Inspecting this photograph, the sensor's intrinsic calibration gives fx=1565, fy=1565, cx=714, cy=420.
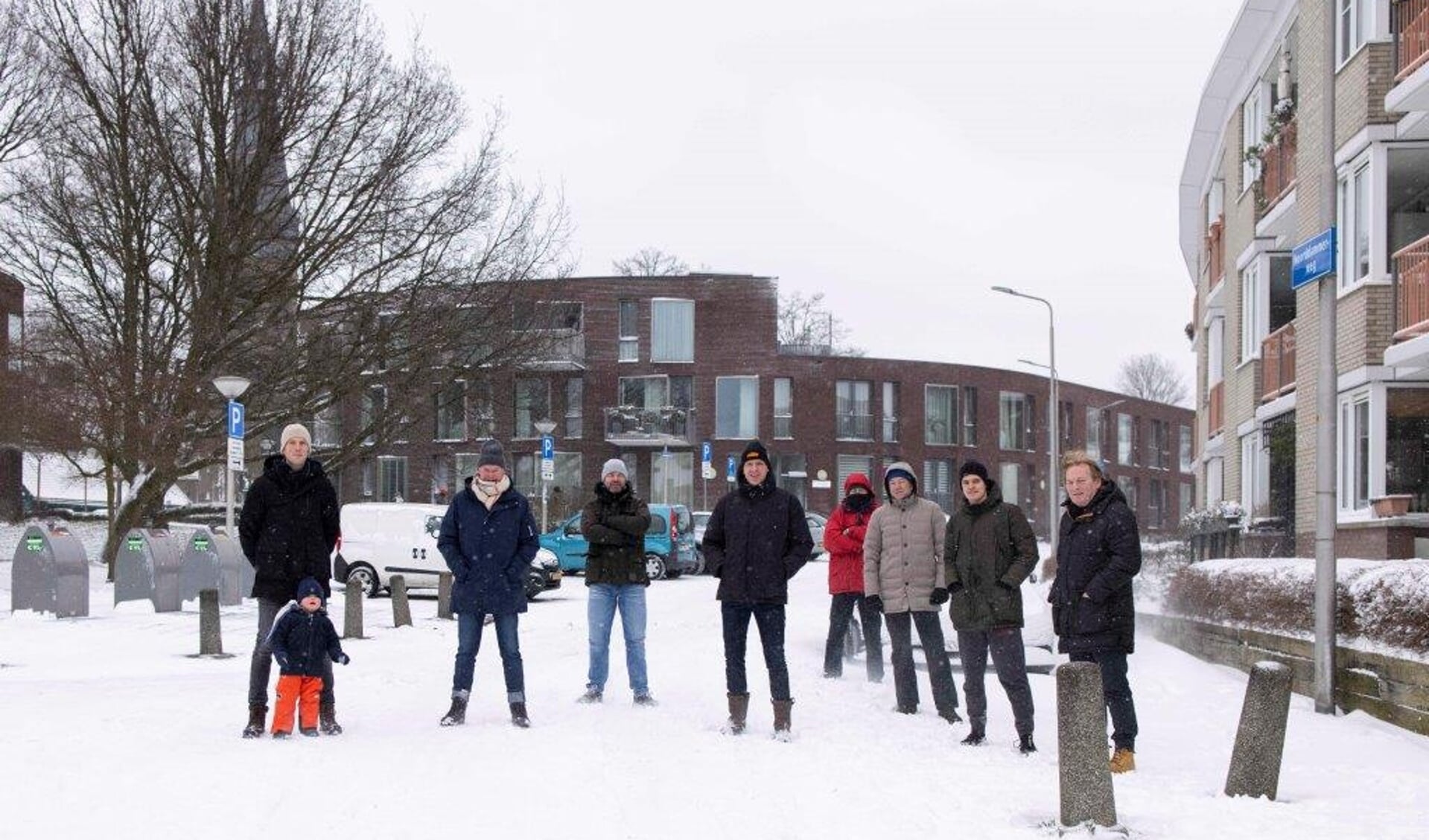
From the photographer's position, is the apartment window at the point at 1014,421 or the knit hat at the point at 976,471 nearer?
the knit hat at the point at 976,471

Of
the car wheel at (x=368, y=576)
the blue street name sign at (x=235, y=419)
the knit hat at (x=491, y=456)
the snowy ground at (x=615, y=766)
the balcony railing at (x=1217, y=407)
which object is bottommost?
the car wheel at (x=368, y=576)

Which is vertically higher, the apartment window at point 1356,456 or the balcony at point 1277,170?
the balcony at point 1277,170

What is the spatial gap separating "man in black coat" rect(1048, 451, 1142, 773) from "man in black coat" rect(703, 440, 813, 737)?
1741 mm

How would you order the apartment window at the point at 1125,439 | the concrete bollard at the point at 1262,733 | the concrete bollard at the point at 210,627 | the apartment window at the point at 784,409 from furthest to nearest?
the apartment window at the point at 1125,439
the apartment window at the point at 784,409
the concrete bollard at the point at 210,627
the concrete bollard at the point at 1262,733

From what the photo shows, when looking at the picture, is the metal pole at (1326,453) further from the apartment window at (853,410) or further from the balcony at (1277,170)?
the apartment window at (853,410)

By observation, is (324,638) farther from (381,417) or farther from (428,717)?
(381,417)

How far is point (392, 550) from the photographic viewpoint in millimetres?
26047

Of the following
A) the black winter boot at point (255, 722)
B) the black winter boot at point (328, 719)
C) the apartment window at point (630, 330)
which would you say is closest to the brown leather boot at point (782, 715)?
the black winter boot at point (328, 719)

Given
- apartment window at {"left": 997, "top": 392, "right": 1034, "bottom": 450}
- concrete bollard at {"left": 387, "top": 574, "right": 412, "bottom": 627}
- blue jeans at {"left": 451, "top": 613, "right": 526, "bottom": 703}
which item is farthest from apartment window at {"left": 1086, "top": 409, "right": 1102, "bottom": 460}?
blue jeans at {"left": 451, "top": 613, "right": 526, "bottom": 703}

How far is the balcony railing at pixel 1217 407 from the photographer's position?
30.6 metres

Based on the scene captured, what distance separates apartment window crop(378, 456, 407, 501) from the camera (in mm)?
60688

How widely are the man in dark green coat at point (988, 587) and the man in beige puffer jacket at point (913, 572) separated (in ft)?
2.49

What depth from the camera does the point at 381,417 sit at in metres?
32.4

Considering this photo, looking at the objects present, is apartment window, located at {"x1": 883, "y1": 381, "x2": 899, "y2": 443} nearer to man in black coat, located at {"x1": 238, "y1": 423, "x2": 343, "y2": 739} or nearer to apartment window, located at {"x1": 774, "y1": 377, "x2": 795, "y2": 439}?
apartment window, located at {"x1": 774, "y1": 377, "x2": 795, "y2": 439}
